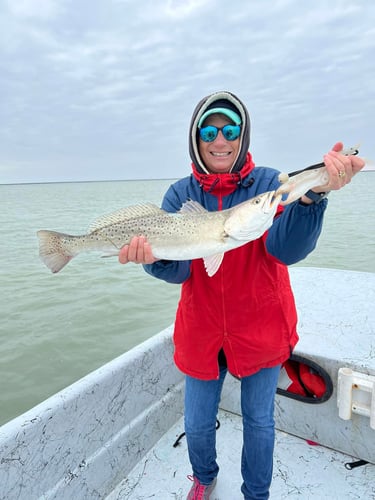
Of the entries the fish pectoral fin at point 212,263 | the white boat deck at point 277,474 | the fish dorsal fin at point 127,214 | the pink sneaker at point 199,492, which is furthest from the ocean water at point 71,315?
the fish pectoral fin at point 212,263

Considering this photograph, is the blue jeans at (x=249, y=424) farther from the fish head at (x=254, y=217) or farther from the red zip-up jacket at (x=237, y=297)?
the fish head at (x=254, y=217)

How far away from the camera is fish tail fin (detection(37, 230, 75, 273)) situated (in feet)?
10.3

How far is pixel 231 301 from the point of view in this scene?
8.81ft

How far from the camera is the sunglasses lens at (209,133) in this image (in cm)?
282

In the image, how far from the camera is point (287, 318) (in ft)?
9.03

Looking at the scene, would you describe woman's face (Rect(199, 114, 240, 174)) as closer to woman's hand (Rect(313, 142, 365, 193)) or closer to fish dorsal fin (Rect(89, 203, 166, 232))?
fish dorsal fin (Rect(89, 203, 166, 232))

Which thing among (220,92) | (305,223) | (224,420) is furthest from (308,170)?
(224,420)

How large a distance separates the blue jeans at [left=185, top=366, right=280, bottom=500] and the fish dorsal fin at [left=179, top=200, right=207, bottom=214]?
1.22 metres

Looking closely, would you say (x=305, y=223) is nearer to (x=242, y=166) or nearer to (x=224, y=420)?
(x=242, y=166)

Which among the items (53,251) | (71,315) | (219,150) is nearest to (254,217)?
(219,150)

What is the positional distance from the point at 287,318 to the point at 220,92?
1.71 m

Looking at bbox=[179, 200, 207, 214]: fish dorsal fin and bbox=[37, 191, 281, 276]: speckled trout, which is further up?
bbox=[179, 200, 207, 214]: fish dorsal fin

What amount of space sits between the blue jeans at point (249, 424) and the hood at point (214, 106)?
1.55 m

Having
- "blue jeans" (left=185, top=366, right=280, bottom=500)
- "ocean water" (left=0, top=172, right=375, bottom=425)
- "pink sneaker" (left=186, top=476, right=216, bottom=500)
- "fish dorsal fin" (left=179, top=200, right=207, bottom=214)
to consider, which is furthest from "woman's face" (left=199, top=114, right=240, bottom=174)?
Result: "ocean water" (left=0, top=172, right=375, bottom=425)
